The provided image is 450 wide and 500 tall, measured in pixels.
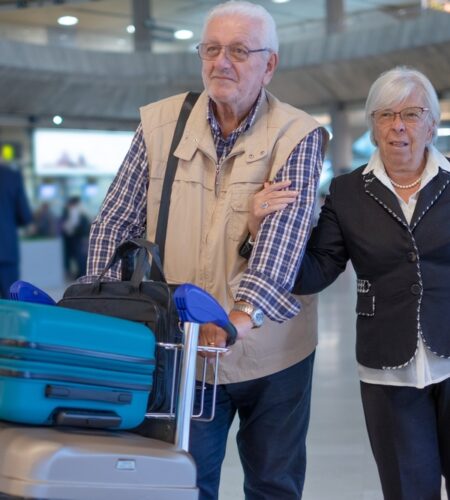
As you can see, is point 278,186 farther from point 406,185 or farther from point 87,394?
point 87,394

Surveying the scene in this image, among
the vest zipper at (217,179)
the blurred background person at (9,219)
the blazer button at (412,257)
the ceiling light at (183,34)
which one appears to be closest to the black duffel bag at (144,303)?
the vest zipper at (217,179)

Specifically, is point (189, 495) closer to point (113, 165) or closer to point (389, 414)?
point (389, 414)

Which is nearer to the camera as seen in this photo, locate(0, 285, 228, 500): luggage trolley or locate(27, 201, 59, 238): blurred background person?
locate(0, 285, 228, 500): luggage trolley

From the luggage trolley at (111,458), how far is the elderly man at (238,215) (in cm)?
41

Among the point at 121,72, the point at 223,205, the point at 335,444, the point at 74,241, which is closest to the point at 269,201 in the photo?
the point at 223,205

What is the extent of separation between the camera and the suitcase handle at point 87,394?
189cm

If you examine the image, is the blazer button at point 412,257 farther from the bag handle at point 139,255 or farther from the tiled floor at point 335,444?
the tiled floor at point 335,444

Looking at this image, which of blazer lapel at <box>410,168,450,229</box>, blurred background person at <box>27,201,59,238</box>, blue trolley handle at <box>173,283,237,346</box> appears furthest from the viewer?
blurred background person at <box>27,201,59,238</box>

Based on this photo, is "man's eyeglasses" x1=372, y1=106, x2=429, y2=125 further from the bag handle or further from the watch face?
the bag handle

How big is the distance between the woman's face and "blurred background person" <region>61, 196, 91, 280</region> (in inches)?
643

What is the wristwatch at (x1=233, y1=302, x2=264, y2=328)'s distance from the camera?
2.32 metres

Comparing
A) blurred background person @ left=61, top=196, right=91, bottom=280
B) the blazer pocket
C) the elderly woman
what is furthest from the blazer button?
blurred background person @ left=61, top=196, right=91, bottom=280

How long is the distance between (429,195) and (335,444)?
2.82m

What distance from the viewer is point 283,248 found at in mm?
2428
